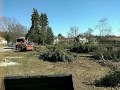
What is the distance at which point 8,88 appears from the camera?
2.86 meters

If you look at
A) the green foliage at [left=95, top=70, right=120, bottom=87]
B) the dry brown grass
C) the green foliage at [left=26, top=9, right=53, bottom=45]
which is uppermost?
the green foliage at [left=26, top=9, right=53, bottom=45]

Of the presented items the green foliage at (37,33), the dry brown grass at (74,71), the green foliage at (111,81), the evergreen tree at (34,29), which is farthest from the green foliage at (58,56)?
the evergreen tree at (34,29)

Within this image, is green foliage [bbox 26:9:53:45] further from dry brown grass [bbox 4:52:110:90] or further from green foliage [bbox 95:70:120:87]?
green foliage [bbox 95:70:120:87]

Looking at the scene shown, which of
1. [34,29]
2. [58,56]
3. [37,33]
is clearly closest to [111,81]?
[58,56]

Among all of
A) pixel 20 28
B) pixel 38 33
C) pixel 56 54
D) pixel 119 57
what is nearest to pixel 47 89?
pixel 56 54

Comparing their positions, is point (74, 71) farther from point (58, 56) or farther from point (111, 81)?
point (58, 56)

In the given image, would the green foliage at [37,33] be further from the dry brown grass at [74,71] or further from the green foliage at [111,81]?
the green foliage at [111,81]

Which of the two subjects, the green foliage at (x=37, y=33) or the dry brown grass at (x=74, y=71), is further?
the green foliage at (x=37, y=33)

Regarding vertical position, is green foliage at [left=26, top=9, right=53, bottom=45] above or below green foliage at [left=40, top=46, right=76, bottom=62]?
above

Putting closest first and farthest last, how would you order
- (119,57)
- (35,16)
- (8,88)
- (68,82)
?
(68,82) < (8,88) < (119,57) < (35,16)

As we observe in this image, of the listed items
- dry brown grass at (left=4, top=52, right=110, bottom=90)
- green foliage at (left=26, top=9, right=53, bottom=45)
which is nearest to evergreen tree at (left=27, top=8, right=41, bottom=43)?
green foliage at (left=26, top=9, right=53, bottom=45)

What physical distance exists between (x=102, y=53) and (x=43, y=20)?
54.7m

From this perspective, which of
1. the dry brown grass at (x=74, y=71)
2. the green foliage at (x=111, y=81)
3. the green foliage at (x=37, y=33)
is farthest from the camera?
the green foliage at (x=37, y=33)

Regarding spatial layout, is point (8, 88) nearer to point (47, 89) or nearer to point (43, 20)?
point (47, 89)
